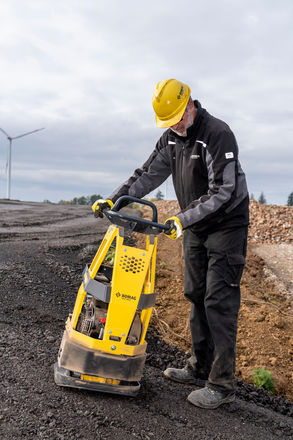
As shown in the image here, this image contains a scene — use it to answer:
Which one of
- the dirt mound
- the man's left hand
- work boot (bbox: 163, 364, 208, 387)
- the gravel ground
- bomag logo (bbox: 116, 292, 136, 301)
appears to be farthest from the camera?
the dirt mound

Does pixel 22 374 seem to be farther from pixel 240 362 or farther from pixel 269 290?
pixel 269 290

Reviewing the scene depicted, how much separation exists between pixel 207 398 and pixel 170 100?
2277 millimetres

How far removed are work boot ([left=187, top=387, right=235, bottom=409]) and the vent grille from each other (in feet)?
A: 3.69

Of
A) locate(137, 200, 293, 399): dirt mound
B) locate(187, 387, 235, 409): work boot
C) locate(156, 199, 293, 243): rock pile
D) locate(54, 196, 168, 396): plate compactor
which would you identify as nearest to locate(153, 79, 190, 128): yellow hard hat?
locate(54, 196, 168, 396): plate compactor

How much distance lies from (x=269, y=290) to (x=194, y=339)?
5.31m

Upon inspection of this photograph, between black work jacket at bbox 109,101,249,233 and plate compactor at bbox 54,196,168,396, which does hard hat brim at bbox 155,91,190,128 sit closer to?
black work jacket at bbox 109,101,249,233

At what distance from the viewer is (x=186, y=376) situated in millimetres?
3535

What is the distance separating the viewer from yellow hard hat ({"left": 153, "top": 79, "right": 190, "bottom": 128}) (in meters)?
3.11

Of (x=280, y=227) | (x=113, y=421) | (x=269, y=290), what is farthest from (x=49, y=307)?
(x=280, y=227)

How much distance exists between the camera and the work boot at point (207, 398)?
3.09 meters

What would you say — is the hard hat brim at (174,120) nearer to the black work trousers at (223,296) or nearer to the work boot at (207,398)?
the black work trousers at (223,296)

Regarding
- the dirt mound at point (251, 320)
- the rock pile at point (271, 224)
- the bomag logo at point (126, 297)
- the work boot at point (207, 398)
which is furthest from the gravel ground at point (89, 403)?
the rock pile at point (271, 224)

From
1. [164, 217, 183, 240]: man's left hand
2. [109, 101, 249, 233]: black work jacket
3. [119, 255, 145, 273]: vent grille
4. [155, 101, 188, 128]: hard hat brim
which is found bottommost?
[119, 255, 145, 273]: vent grille

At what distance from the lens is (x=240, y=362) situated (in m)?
4.66
